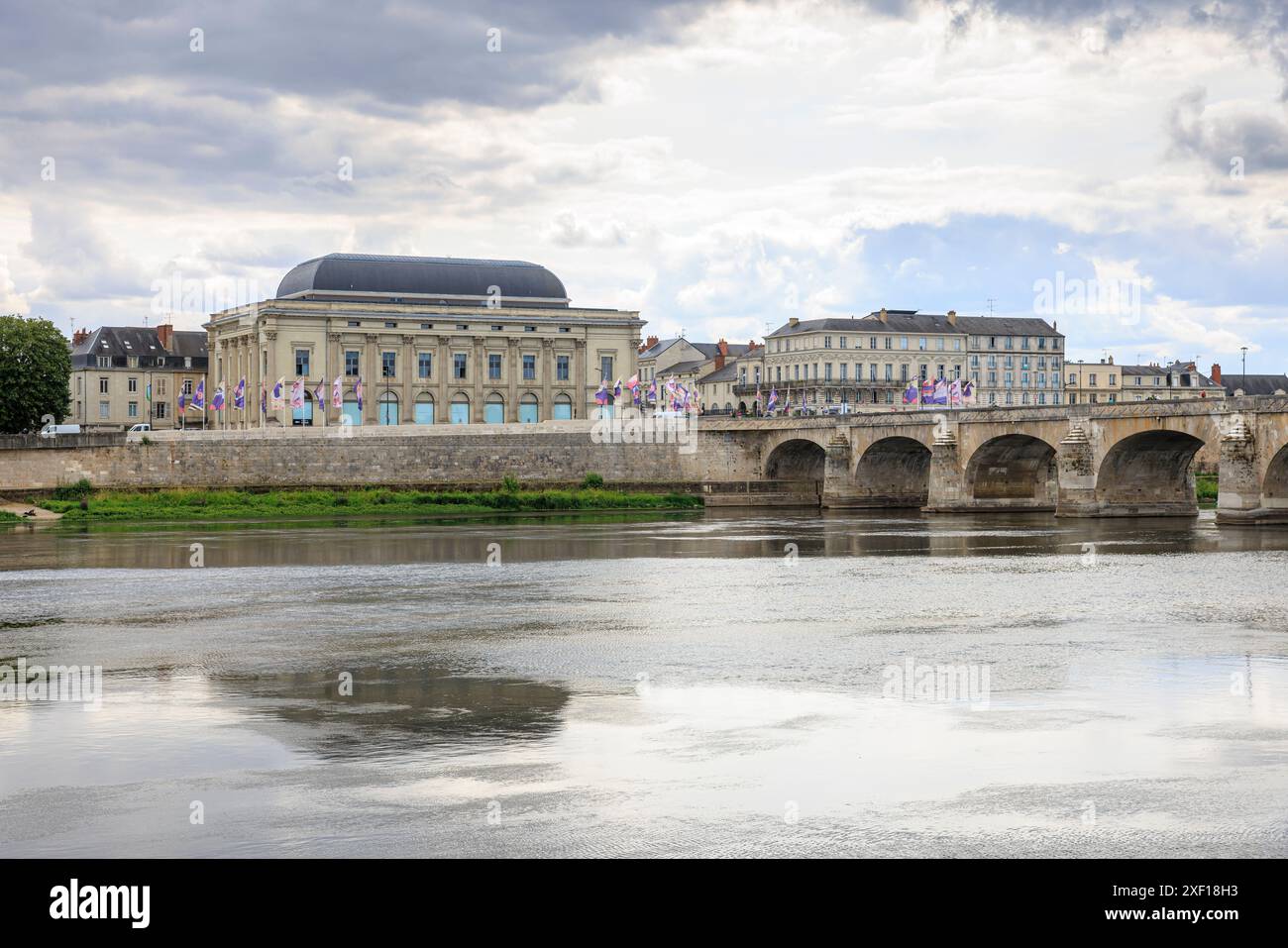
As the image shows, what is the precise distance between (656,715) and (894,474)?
6961cm

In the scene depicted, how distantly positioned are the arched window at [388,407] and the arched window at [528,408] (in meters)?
10.5

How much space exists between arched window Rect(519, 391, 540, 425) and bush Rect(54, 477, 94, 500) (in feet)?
169

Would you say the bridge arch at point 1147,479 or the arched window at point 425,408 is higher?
the arched window at point 425,408

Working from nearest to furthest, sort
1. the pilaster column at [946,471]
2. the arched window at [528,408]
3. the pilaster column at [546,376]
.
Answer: the pilaster column at [946,471] → the arched window at [528,408] → the pilaster column at [546,376]

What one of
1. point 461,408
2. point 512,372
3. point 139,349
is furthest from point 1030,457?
point 139,349

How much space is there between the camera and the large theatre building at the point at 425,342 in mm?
122375

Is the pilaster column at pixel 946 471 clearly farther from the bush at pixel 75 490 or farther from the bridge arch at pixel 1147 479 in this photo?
the bush at pixel 75 490

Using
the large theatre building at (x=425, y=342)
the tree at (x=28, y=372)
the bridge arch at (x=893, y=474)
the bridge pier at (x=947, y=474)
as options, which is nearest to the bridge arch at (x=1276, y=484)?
the bridge pier at (x=947, y=474)

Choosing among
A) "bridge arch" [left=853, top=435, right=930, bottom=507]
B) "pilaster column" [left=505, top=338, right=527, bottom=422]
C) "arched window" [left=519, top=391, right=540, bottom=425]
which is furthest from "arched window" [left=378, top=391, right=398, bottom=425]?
"bridge arch" [left=853, top=435, right=930, bottom=507]

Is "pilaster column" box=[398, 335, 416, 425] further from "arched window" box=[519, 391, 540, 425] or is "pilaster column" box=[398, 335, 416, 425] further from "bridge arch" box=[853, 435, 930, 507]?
"bridge arch" box=[853, 435, 930, 507]

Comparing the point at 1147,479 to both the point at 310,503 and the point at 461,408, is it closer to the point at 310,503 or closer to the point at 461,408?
the point at 310,503

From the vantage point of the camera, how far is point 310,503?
8312 cm
